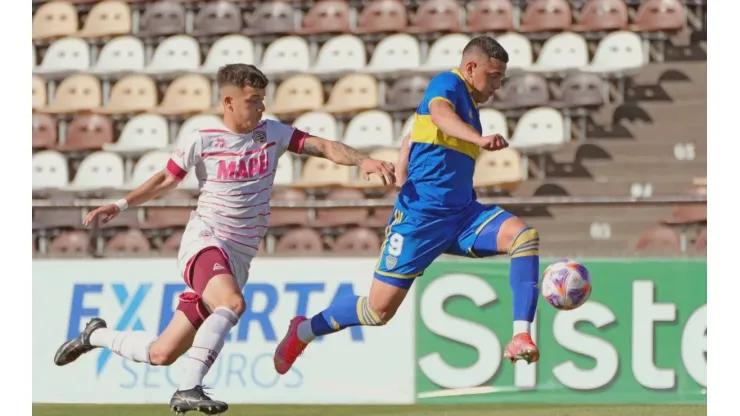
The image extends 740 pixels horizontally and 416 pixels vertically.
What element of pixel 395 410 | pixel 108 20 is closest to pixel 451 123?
pixel 395 410

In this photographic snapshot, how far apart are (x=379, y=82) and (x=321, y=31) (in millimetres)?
1159

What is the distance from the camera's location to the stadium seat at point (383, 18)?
14.8m

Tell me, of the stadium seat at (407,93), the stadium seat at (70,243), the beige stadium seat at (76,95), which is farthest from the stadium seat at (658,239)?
the beige stadium seat at (76,95)

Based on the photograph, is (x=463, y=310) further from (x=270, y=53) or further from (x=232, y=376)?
(x=270, y=53)

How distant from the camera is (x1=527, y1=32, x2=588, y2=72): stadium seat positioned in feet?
45.6

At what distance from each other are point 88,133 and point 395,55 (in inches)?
145

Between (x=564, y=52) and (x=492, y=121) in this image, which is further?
(x=564, y=52)

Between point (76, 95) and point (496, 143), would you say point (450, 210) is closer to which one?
point (496, 143)

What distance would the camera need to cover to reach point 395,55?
14.5 m

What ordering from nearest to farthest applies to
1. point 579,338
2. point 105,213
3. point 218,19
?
point 105,213 < point 579,338 < point 218,19

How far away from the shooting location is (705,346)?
947 centimetres

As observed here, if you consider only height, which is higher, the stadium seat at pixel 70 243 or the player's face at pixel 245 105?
the player's face at pixel 245 105

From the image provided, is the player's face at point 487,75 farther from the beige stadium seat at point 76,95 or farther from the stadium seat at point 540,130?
the beige stadium seat at point 76,95

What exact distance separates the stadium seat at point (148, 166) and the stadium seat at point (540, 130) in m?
3.85
